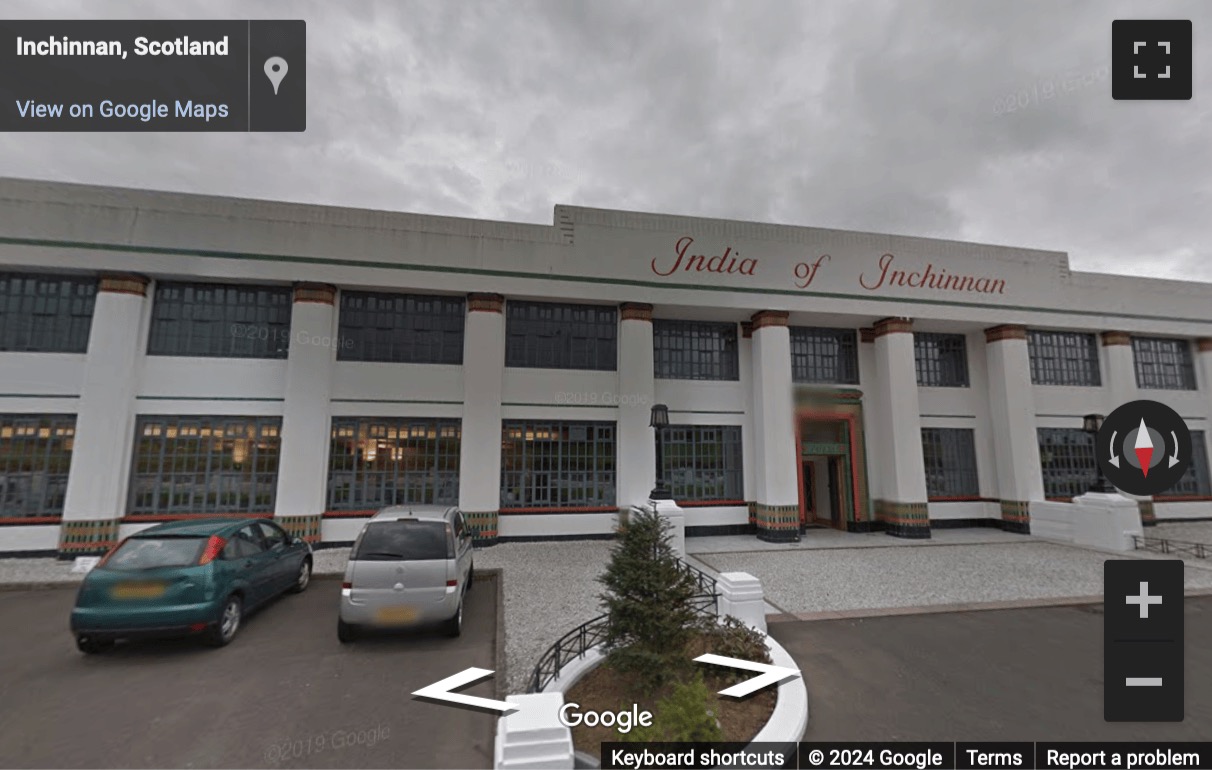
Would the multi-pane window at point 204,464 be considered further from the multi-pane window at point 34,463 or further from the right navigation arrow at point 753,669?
the right navigation arrow at point 753,669

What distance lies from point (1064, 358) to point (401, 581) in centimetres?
2250

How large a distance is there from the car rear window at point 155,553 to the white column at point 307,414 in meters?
5.95

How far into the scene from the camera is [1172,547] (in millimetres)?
13305

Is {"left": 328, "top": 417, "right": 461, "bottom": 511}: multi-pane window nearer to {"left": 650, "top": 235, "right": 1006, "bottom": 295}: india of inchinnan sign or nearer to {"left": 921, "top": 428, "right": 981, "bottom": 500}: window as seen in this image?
{"left": 650, "top": 235, "right": 1006, "bottom": 295}: india of inchinnan sign

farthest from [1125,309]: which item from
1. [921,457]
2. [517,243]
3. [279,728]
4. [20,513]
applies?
[20,513]

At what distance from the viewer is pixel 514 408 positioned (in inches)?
553

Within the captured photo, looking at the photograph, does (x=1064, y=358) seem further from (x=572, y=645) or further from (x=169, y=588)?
(x=169, y=588)

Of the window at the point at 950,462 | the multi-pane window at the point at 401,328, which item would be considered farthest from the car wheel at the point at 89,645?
the window at the point at 950,462

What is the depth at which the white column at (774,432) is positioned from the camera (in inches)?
561

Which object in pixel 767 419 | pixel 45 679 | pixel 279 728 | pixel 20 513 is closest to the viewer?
pixel 279 728

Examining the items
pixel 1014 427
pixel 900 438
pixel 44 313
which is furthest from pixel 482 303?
pixel 1014 427

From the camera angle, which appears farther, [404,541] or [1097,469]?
[1097,469]

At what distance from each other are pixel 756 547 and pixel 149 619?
1216 centimetres

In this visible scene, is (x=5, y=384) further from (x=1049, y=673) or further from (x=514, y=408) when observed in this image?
(x=1049, y=673)
